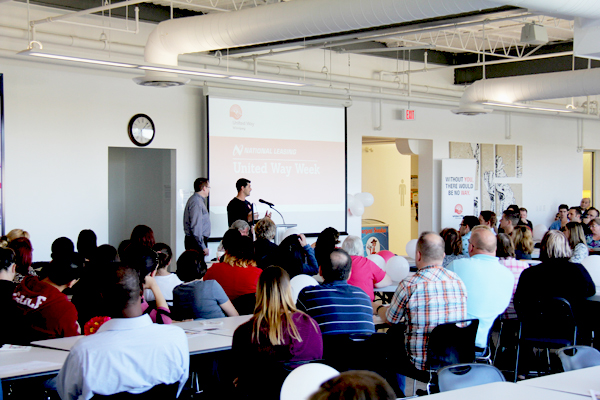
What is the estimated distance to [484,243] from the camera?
4.29 metres

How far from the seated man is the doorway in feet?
20.9

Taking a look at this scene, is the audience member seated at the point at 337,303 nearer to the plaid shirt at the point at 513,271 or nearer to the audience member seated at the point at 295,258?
the audience member seated at the point at 295,258

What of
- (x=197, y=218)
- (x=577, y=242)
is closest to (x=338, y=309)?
(x=577, y=242)

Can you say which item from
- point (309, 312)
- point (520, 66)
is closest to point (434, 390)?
point (309, 312)

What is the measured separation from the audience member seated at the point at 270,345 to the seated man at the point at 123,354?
318 millimetres

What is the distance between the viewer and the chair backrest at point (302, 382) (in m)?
2.20

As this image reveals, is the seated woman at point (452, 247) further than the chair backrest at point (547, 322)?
Yes

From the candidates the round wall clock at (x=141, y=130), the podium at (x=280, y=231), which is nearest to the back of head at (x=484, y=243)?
the podium at (x=280, y=231)

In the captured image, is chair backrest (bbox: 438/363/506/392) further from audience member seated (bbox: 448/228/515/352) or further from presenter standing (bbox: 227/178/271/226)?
presenter standing (bbox: 227/178/271/226)

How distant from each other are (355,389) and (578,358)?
2180mm

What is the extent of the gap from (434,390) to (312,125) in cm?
664

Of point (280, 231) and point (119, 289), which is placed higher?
point (119, 289)

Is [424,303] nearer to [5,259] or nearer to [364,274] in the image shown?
[364,274]

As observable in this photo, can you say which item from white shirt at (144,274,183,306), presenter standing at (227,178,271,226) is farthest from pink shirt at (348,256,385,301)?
presenter standing at (227,178,271,226)
